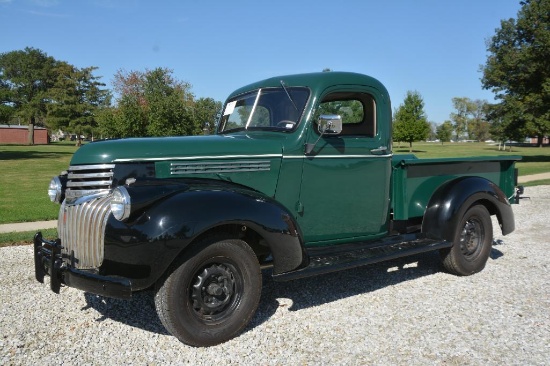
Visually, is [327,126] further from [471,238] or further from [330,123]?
[471,238]

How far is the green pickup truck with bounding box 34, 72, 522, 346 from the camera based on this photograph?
11.1 feet

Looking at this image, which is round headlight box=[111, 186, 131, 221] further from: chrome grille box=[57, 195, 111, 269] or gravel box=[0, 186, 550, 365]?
gravel box=[0, 186, 550, 365]

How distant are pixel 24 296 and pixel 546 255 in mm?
6572

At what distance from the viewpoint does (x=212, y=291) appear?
3.61 m

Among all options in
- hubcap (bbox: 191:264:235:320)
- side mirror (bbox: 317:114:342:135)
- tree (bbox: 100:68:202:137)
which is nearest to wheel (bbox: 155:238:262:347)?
hubcap (bbox: 191:264:235:320)

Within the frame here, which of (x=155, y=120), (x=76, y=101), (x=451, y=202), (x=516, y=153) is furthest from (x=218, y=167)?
(x=76, y=101)

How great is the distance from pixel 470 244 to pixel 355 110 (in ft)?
6.90

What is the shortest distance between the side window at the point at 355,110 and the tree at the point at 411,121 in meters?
50.3

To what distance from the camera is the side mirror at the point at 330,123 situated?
423cm

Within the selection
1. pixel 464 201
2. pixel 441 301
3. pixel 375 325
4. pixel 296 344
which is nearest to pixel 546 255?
pixel 464 201

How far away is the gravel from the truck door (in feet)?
2.35

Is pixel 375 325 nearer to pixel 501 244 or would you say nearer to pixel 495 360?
pixel 495 360

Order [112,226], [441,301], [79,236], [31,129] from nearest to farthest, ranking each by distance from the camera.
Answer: [112,226]
[79,236]
[441,301]
[31,129]

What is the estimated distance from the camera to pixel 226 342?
3.71m
